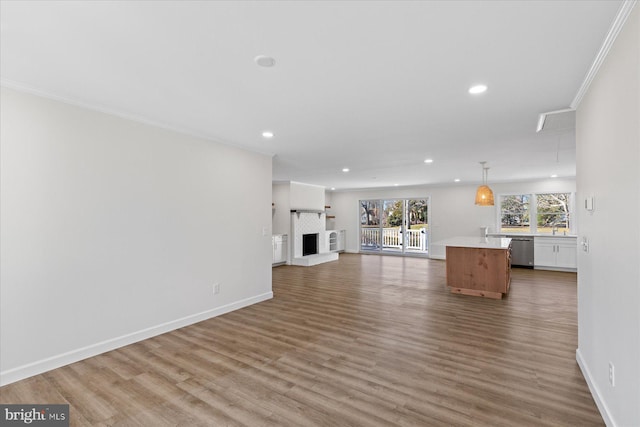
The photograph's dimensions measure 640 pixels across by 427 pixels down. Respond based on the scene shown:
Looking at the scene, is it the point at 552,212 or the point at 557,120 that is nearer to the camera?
the point at 557,120

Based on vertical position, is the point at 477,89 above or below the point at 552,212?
above

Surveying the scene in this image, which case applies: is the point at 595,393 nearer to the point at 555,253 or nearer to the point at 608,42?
the point at 608,42

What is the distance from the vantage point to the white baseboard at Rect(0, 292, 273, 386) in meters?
2.51

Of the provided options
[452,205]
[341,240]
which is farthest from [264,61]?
[341,240]

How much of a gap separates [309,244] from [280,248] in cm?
128

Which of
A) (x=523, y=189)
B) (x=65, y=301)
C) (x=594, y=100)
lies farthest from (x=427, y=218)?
(x=65, y=301)

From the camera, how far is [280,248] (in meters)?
8.66

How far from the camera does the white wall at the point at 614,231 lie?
153 centimetres

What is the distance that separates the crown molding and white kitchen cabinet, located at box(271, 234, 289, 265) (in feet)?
23.0

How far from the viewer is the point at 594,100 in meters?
2.27

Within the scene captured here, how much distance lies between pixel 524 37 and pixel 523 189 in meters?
8.11

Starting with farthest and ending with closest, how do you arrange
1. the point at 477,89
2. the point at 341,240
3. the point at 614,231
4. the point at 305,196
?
the point at 341,240
the point at 305,196
the point at 477,89
the point at 614,231

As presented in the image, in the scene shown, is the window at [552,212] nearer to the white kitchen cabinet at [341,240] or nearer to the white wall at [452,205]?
the white wall at [452,205]

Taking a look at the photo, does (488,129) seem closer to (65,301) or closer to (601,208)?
(601,208)
